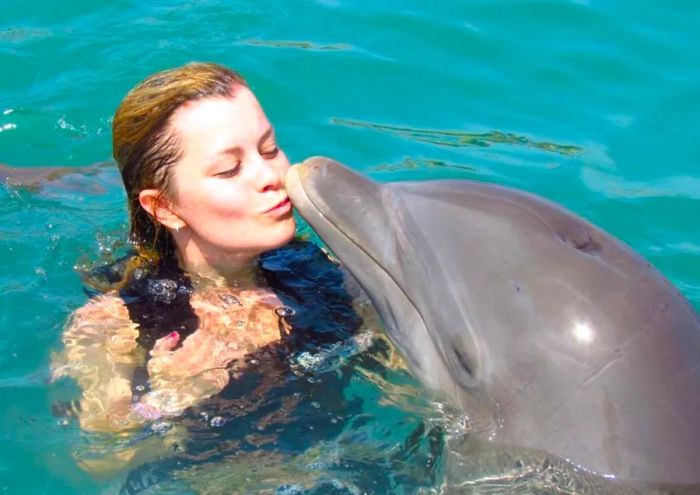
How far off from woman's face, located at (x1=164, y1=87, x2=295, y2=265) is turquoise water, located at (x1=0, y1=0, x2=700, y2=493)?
178cm

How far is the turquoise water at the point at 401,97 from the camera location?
8.67 m

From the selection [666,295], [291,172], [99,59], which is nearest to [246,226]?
[291,172]

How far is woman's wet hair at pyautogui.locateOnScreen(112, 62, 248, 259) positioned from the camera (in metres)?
5.98

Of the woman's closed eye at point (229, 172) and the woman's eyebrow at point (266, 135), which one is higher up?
the woman's eyebrow at point (266, 135)

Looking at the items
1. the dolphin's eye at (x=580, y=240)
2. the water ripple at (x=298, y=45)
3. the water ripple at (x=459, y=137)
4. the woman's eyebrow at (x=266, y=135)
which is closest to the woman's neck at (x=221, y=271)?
the woman's eyebrow at (x=266, y=135)

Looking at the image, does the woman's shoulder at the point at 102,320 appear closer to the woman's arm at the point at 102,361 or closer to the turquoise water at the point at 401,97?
the woman's arm at the point at 102,361

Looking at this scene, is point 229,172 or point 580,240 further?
point 229,172

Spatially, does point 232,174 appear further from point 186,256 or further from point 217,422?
point 217,422

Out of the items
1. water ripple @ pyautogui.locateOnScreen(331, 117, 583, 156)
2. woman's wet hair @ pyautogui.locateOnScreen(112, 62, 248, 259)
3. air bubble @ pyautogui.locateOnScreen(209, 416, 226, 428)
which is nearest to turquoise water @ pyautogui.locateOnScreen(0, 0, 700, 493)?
water ripple @ pyautogui.locateOnScreen(331, 117, 583, 156)

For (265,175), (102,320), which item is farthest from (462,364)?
(102,320)

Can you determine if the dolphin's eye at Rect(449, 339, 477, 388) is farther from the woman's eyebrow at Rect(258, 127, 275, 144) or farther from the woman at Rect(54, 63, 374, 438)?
the woman's eyebrow at Rect(258, 127, 275, 144)

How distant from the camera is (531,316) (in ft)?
15.3

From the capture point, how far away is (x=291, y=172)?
5.43 meters

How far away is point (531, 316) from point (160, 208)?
8.12 ft
